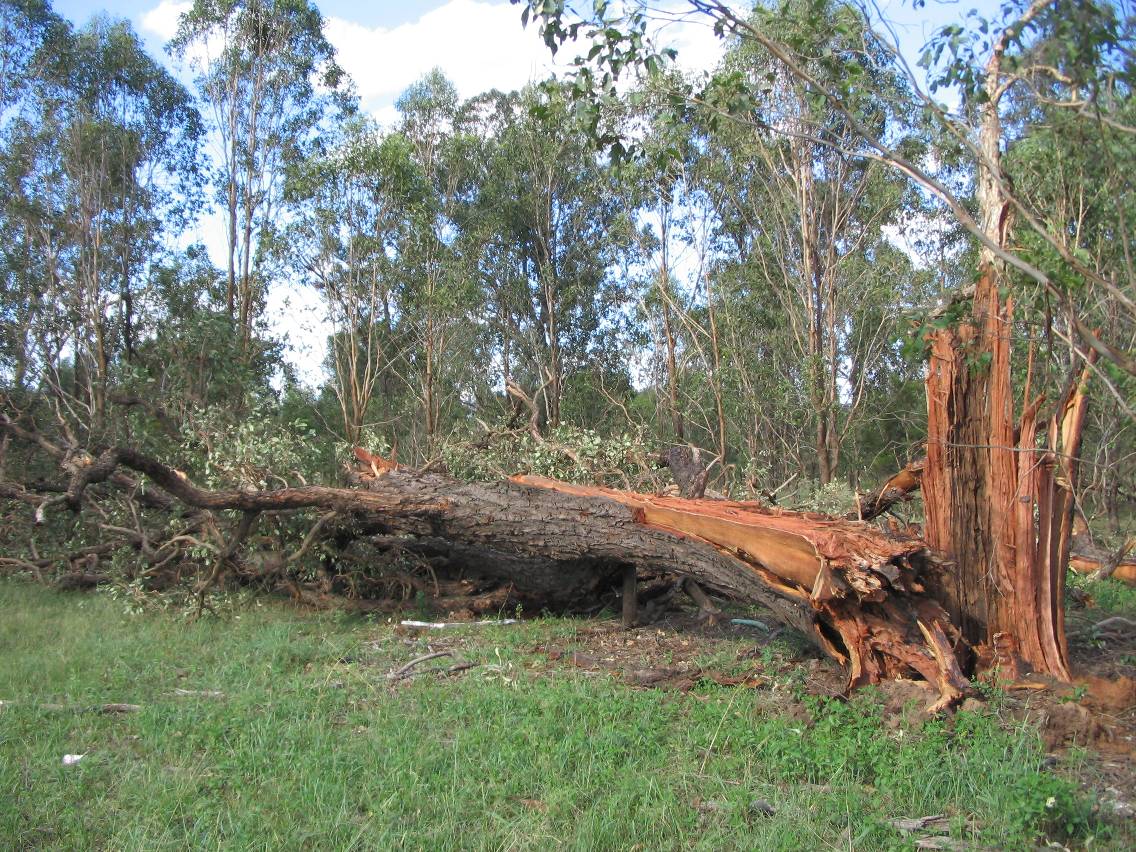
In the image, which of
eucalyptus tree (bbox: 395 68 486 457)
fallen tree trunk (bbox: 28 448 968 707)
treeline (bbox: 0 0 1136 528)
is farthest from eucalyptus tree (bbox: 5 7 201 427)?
fallen tree trunk (bbox: 28 448 968 707)

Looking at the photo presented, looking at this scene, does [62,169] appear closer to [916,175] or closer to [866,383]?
[866,383]

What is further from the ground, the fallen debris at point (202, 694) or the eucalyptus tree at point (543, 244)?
the eucalyptus tree at point (543, 244)

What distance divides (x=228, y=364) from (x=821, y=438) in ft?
35.9

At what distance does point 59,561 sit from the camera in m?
9.18

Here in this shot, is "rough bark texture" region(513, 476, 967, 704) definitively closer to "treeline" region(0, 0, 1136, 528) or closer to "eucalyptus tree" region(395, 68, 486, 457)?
"treeline" region(0, 0, 1136, 528)

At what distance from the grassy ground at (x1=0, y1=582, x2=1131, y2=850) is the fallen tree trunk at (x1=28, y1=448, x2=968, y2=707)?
42 centimetres

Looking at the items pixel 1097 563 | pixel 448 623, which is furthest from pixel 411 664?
pixel 1097 563

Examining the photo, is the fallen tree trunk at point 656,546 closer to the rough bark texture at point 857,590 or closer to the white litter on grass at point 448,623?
the rough bark texture at point 857,590

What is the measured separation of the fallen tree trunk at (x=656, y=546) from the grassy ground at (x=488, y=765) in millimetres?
418

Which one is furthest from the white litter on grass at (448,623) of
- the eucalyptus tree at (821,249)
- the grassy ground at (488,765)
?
the eucalyptus tree at (821,249)

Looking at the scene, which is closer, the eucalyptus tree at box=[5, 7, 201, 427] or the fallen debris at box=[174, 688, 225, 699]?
the fallen debris at box=[174, 688, 225, 699]

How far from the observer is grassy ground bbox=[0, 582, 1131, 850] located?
339 centimetres

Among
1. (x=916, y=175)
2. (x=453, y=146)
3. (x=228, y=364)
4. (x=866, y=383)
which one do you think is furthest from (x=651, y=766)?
(x=453, y=146)

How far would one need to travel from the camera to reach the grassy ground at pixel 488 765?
339cm
